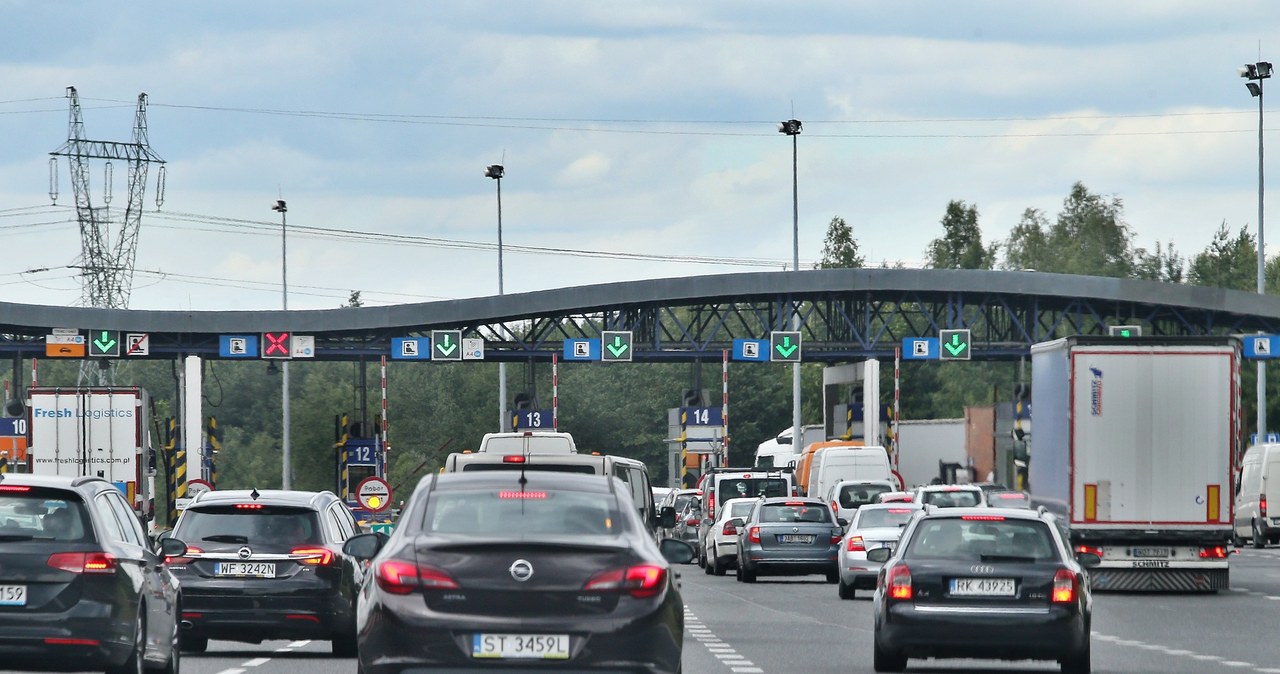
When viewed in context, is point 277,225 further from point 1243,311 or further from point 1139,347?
point 1139,347

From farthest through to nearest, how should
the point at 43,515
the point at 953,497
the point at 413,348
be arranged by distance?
the point at 413,348, the point at 953,497, the point at 43,515

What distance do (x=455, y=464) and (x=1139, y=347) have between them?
33.3ft

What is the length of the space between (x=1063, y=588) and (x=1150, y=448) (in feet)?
45.0

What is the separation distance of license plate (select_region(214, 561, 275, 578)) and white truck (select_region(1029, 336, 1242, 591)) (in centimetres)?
1421

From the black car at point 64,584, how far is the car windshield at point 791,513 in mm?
21702

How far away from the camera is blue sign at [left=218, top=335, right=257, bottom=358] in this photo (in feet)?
205

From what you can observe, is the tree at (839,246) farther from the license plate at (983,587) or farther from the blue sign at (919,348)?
the license plate at (983,587)

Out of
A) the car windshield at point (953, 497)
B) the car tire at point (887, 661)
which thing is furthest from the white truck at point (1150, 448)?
the car tire at point (887, 661)

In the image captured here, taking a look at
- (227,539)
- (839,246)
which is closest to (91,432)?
(227,539)

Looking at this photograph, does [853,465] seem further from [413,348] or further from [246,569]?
[246,569]

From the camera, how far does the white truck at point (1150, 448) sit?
28.9 m

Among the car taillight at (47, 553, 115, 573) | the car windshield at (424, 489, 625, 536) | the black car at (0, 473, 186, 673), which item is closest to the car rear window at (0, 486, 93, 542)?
the black car at (0, 473, 186, 673)

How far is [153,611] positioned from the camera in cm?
1397

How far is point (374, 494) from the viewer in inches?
1503
